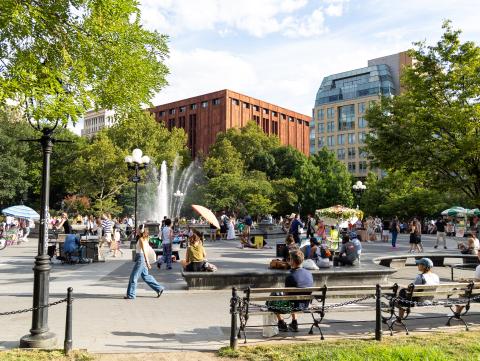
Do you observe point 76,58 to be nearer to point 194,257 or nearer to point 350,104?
point 194,257

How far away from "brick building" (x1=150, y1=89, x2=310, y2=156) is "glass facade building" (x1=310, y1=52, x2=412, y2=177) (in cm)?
580

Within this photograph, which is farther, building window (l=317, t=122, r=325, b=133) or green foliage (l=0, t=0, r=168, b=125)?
building window (l=317, t=122, r=325, b=133)

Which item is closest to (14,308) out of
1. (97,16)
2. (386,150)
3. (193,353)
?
(193,353)

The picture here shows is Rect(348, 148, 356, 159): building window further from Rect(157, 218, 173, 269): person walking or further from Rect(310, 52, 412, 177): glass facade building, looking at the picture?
Rect(157, 218, 173, 269): person walking

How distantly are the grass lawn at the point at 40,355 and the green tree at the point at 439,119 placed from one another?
16.0m

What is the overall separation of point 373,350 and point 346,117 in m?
95.0

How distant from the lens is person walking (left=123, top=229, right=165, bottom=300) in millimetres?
10469

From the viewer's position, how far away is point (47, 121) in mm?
7613

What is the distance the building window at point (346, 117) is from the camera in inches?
3802

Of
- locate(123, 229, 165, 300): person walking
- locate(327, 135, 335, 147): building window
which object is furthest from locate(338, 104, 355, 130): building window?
locate(123, 229, 165, 300): person walking

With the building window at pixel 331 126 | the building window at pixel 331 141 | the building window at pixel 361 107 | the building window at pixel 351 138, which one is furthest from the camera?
the building window at pixel 331 141

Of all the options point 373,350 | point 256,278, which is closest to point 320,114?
point 256,278

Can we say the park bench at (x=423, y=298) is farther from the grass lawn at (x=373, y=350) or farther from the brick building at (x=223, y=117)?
the brick building at (x=223, y=117)

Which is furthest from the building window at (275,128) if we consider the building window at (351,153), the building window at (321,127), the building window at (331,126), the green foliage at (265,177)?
the green foliage at (265,177)
